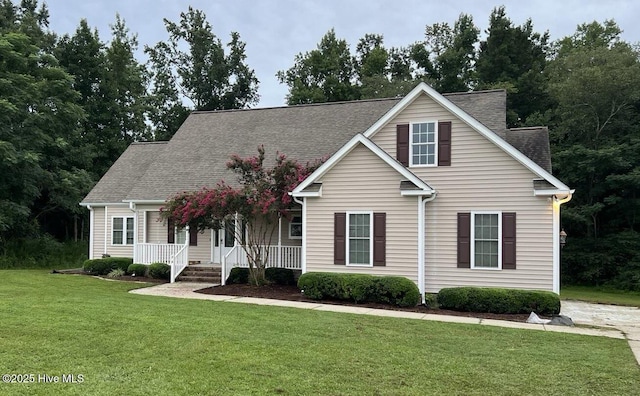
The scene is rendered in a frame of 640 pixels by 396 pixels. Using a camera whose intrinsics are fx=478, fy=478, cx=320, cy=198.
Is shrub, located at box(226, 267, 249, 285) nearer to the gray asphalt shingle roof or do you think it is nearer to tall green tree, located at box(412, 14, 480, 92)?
the gray asphalt shingle roof

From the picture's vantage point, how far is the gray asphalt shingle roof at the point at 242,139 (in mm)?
18375

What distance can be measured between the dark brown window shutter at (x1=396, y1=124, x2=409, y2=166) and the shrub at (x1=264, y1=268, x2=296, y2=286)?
5365mm

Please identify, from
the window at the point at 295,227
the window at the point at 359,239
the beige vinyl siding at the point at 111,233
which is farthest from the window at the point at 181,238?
the window at the point at 359,239

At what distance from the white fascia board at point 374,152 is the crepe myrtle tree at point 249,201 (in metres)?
0.86

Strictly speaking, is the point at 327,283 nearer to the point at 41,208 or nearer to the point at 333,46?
the point at 41,208

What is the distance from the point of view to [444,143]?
14.0 m

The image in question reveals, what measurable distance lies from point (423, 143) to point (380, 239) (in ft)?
10.6

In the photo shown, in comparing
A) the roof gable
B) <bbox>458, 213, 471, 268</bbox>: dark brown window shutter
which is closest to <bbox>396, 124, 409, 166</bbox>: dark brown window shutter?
<bbox>458, 213, 471, 268</bbox>: dark brown window shutter

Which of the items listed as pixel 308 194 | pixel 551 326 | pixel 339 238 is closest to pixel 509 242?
pixel 551 326

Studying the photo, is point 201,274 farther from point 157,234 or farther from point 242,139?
point 242,139

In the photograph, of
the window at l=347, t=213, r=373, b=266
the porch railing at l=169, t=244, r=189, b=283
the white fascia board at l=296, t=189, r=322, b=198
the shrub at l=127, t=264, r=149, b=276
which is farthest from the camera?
the shrub at l=127, t=264, r=149, b=276

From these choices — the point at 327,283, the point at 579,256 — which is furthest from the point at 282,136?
the point at 579,256

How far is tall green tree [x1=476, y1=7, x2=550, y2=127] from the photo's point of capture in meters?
33.4

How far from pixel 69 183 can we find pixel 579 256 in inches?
1100
